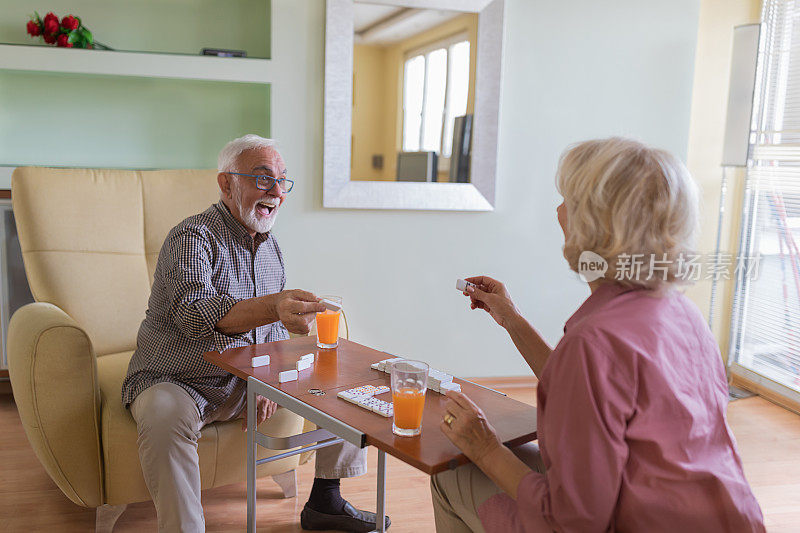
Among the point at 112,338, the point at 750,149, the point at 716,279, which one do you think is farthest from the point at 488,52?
the point at 112,338

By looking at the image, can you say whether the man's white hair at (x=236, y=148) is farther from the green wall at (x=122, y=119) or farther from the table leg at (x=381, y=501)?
the green wall at (x=122, y=119)

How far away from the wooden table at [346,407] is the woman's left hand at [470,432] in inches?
0.8

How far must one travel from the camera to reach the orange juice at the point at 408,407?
3.95 feet

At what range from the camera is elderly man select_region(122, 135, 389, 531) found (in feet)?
5.56

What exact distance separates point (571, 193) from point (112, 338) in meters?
1.81

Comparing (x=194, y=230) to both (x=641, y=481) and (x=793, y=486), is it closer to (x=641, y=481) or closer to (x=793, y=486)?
(x=641, y=481)

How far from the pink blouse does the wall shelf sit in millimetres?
2309

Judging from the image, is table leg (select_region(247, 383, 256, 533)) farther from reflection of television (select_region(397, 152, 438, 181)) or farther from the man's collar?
reflection of television (select_region(397, 152, 438, 181))

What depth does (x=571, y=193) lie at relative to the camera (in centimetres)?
117

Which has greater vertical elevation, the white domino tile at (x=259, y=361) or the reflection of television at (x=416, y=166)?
the reflection of television at (x=416, y=166)

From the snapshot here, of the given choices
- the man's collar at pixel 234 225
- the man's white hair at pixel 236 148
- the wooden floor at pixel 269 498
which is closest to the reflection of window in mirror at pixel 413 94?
the man's white hair at pixel 236 148

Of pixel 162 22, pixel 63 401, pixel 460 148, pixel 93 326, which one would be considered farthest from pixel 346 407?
pixel 162 22

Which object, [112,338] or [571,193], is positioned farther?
[112,338]

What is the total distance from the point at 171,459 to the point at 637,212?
4.08 feet
